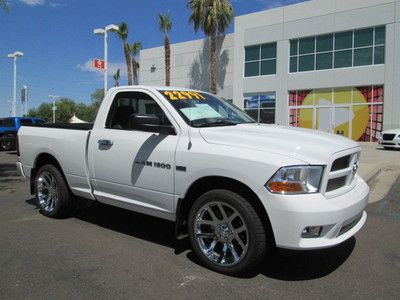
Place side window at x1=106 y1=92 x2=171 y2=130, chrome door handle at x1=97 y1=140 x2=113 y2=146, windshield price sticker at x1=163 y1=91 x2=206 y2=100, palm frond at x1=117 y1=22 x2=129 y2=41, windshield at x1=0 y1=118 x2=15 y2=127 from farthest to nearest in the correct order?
palm frond at x1=117 y1=22 x2=129 y2=41 < windshield at x1=0 y1=118 x2=15 y2=127 < side window at x1=106 y1=92 x2=171 y2=130 < chrome door handle at x1=97 y1=140 x2=113 y2=146 < windshield price sticker at x1=163 y1=91 x2=206 y2=100

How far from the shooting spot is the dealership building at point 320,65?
26.7m

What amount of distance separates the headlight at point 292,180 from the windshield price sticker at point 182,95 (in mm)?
1815

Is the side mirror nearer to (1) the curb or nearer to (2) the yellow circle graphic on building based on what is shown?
(1) the curb

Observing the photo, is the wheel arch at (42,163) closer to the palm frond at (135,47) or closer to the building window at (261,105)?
the building window at (261,105)

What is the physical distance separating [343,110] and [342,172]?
84.5ft

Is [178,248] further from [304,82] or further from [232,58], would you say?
[232,58]

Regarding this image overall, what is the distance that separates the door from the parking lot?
542 millimetres

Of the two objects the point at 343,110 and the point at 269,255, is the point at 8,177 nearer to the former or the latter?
the point at 269,255

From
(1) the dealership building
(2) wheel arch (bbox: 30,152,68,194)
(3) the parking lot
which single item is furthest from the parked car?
(3) the parking lot

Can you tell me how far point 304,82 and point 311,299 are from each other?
27.6 m

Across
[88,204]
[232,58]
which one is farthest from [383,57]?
[88,204]

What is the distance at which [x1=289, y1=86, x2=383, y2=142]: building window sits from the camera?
27359 mm

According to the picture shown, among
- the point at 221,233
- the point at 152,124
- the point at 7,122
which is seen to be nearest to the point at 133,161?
the point at 152,124

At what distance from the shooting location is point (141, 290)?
3.87 metres
